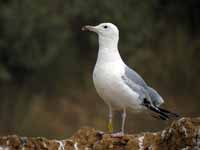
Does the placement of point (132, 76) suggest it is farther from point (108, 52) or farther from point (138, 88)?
point (108, 52)

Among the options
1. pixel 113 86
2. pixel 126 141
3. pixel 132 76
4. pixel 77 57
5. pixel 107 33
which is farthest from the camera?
pixel 77 57

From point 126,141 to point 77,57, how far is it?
9351 millimetres

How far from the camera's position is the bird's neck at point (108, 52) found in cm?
707

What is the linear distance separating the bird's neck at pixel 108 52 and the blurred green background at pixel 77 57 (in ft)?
20.0

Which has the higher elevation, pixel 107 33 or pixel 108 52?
Result: pixel 107 33

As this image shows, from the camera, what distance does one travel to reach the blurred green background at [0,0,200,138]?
13.9m

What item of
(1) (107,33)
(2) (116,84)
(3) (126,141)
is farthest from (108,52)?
(3) (126,141)

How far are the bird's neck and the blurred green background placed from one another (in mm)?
6082

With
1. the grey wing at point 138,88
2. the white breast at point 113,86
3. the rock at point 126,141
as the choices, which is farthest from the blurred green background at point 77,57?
the rock at point 126,141

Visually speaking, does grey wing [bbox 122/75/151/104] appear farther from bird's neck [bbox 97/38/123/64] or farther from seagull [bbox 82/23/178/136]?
bird's neck [bbox 97/38/123/64]

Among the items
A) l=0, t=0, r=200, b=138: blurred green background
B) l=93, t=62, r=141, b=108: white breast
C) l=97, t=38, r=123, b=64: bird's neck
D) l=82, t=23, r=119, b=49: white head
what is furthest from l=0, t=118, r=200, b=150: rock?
l=0, t=0, r=200, b=138: blurred green background

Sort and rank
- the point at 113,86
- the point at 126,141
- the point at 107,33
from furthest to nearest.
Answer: the point at 107,33 → the point at 113,86 → the point at 126,141

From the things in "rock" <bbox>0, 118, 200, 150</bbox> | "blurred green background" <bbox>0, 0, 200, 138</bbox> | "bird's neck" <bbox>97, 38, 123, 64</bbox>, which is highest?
"blurred green background" <bbox>0, 0, 200, 138</bbox>

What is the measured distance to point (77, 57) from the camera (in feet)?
50.5
